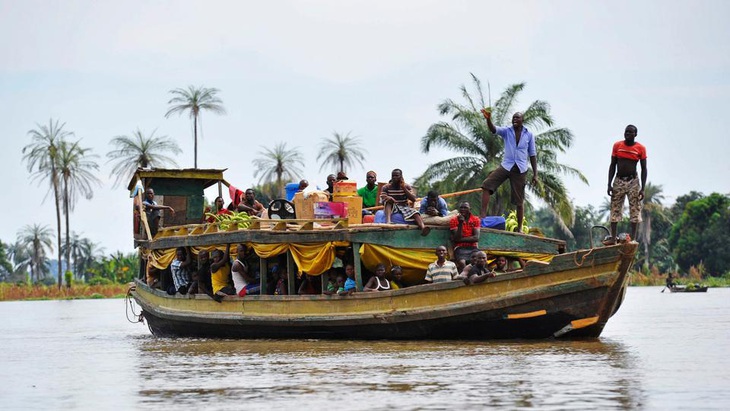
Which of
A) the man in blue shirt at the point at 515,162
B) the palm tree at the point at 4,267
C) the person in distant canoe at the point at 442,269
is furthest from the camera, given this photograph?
the palm tree at the point at 4,267

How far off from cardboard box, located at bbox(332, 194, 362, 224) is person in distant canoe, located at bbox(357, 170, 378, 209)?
1674mm

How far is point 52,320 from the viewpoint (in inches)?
1268

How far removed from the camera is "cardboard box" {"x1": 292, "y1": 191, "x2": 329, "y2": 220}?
1794 cm

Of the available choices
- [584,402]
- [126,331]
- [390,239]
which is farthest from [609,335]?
[126,331]

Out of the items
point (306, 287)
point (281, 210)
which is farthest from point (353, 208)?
point (281, 210)

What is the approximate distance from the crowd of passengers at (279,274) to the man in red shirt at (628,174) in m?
1.72

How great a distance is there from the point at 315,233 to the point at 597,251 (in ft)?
13.6

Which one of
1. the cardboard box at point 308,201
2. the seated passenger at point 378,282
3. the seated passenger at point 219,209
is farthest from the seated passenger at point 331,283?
the seated passenger at point 219,209

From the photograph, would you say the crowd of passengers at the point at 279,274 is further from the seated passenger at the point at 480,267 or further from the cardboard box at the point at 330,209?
the cardboard box at the point at 330,209

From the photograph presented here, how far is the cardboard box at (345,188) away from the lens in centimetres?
1784

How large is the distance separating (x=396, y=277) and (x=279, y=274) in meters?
2.36

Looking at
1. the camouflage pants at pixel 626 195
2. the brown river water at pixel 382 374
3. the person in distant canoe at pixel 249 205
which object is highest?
the person in distant canoe at pixel 249 205

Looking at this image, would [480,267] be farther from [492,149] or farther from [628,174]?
[492,149]

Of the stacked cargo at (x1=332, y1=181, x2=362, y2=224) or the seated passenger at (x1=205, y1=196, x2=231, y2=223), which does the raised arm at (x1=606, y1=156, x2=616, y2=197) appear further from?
the seated passenger at (x1=205, y1=196, x2=231, y2=223)
